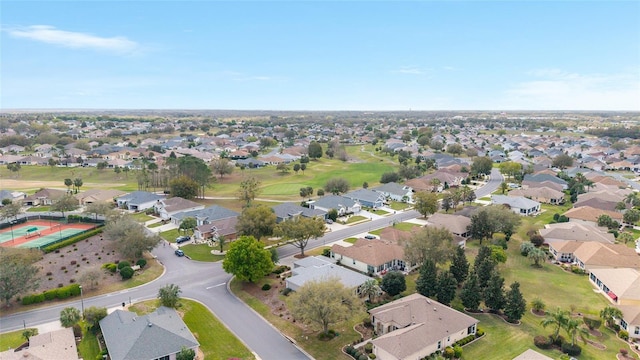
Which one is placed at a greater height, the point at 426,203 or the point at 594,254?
the point at 426,203

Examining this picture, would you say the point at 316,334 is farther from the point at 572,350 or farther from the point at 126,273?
the point at 126,273

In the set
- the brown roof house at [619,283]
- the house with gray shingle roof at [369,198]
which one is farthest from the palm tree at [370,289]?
the house with gray shingle roof at [369,198]

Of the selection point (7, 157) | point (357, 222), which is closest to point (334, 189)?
point (357, 222)

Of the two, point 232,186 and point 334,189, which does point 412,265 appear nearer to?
point 334,189

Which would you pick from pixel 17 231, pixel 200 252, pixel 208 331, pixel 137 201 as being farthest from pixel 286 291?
pixel 17 231

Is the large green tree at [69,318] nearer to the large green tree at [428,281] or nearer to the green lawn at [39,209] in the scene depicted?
the large green tree at [428,281]
